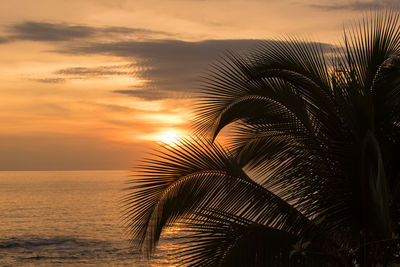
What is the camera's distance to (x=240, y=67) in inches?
258

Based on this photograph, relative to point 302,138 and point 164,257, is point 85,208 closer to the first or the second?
point 164,257

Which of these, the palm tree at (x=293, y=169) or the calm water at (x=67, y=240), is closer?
the palm tree at (x=293, y=169)

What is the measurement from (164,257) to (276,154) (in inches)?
1220

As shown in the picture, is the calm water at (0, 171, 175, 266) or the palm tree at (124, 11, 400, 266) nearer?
the palm tree at (124, 11, 400, 266)

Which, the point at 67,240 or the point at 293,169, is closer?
the point at 293,169

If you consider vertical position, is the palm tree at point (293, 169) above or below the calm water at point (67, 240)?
below

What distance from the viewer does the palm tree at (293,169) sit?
5.91 metres

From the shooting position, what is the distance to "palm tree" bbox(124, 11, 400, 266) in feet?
19.4

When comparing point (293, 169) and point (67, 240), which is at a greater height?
point (67, 240)

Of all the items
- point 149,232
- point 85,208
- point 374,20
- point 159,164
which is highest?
point 85,208

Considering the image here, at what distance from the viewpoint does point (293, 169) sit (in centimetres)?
647

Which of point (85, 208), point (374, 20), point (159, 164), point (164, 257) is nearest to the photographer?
point (159, 164)

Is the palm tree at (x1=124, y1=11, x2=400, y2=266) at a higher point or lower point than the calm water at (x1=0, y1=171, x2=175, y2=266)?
lower

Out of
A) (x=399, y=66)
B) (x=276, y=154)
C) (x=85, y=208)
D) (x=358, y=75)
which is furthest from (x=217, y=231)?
(x=85, y=208)
